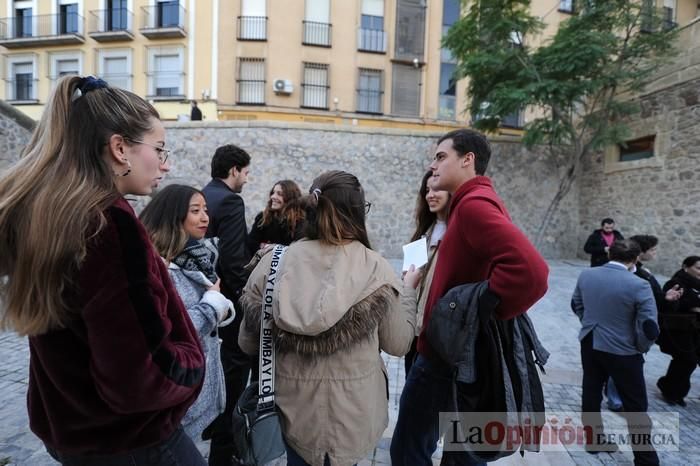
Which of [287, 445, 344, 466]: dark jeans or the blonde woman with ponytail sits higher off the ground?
the blonde woman with ponytail

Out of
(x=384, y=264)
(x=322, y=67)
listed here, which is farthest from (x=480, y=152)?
(x=322, y=67)

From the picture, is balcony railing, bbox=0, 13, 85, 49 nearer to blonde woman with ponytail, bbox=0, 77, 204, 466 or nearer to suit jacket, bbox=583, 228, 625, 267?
suit jacket, bbox=583, 228, 625, 267

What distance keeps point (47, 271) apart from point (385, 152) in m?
12.2

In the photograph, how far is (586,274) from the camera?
10.8 feet

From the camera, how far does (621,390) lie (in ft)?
9.64

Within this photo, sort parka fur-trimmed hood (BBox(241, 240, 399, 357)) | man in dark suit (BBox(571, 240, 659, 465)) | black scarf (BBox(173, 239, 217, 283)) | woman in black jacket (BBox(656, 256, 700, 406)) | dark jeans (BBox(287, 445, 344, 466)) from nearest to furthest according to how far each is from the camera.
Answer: parka fur-trimmed hood (BBox(241, 240, 399, 357))
dark jeans (BBox(287, 445, 344, 466))
black scarf (BBox(173, 239, 217, 283))
man in dark suit (BBox(571, 240, 659, 465))
woman in black jacket (BBox(656, 256, 700, 406))

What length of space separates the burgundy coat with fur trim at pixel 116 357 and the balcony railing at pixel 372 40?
1964 cm

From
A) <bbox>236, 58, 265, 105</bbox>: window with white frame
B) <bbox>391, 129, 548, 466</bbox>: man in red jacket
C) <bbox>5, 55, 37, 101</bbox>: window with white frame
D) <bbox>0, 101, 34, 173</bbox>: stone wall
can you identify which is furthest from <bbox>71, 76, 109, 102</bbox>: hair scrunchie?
<bbox>5, 55, 37, 101</bbox>: window with white frame

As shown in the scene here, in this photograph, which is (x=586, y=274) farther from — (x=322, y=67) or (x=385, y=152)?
(x=322, y=67)

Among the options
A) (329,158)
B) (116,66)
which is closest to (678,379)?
(329,158)

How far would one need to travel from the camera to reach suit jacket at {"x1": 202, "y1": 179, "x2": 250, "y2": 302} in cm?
272

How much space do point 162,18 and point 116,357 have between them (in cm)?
2250

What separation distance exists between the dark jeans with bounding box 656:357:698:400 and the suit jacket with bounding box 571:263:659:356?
152 cm

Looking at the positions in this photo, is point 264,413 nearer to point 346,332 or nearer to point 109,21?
point 346,332
